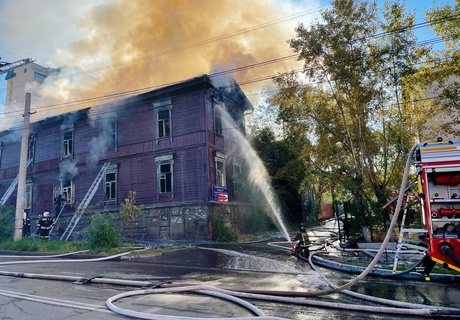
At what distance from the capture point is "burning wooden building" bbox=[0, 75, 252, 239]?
1992 centimetres

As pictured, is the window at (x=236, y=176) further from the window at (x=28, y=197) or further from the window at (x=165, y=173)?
the window at (x=28, y=197)

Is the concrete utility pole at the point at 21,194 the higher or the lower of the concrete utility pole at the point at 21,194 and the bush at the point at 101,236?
the higher

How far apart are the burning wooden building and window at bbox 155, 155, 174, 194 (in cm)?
6

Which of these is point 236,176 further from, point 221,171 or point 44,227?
point 44,227

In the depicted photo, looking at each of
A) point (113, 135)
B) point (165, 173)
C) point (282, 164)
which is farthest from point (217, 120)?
point (113, 135)

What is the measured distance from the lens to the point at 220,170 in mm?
21516

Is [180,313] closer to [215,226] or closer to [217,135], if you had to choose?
[215,226]

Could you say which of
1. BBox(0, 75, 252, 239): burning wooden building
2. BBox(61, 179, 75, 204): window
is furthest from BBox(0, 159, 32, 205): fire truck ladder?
BBox(61, 179, 75, 204): window

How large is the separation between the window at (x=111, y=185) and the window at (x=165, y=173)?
3759 mm

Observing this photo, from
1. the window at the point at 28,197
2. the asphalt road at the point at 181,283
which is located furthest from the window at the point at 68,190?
the asphalt road at the point at 181,283

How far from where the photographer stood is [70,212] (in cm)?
2419

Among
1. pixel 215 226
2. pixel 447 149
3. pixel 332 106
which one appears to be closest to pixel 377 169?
pixel 332 106

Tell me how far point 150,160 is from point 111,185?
12.3 ft

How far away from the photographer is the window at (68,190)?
24.3 m
